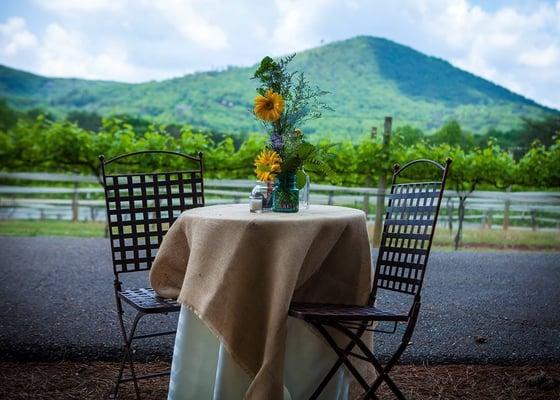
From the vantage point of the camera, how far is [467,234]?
1120 centimetres

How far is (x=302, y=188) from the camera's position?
→ 299cm

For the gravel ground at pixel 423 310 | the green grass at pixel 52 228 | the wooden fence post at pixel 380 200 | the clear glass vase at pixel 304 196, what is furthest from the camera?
the green grass at pixel 52 228

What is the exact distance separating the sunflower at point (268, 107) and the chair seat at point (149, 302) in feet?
3.02

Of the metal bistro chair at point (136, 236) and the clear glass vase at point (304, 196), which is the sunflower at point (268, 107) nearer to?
the clear glass vase at point (304, 196)

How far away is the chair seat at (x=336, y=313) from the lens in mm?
2388

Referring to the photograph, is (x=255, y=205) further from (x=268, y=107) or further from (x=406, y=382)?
(x=406, y=382)

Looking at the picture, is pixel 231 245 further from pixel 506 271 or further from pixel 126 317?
pixel 506 271

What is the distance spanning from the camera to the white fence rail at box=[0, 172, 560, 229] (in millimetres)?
8656

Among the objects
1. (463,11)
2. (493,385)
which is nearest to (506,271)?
(493,385)

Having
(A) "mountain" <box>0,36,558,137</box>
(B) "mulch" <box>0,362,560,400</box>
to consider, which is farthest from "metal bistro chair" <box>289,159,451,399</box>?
(A) "mountain" <box>0,36,558,137</box>

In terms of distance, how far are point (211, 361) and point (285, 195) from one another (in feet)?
2.61
